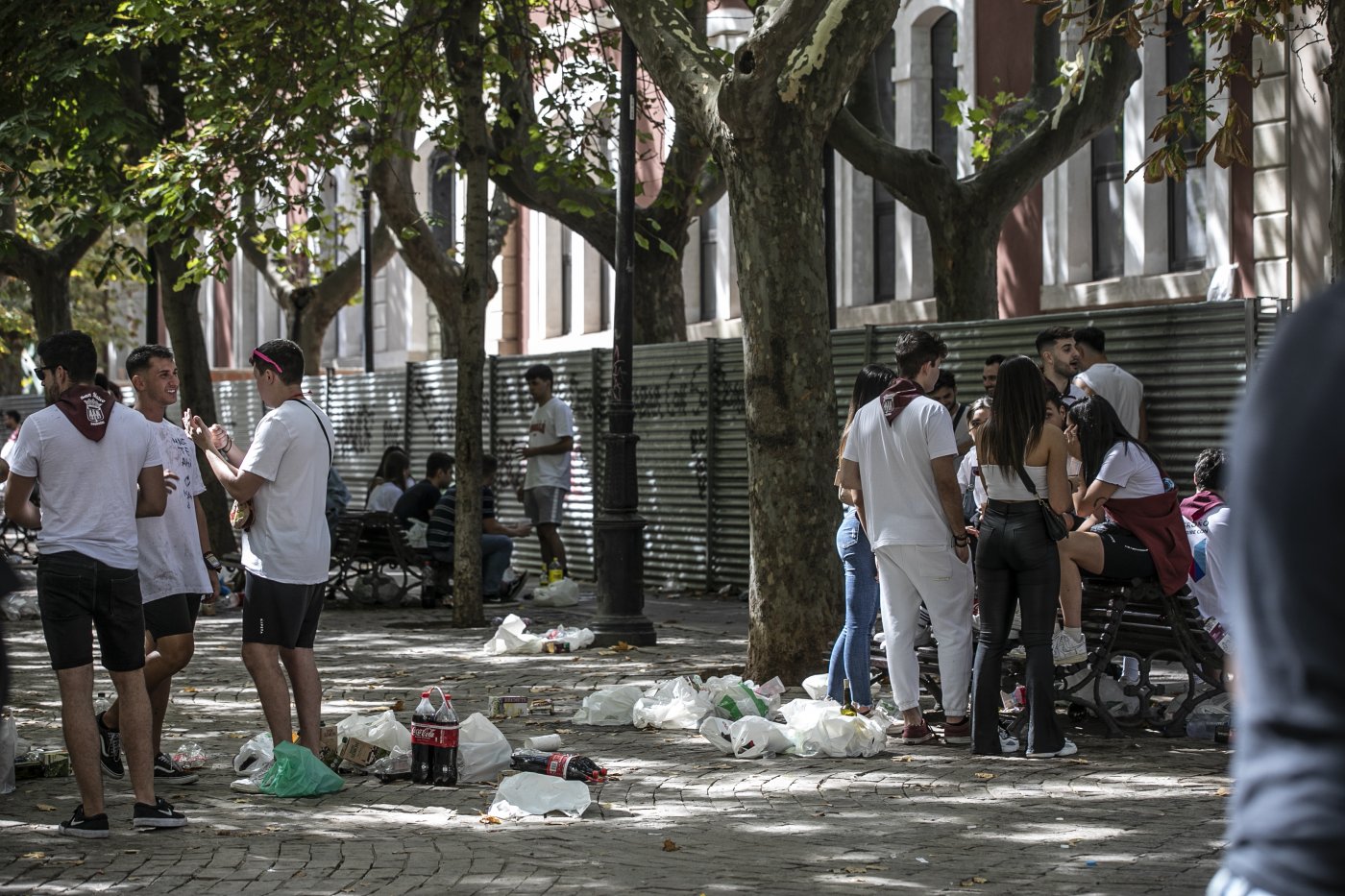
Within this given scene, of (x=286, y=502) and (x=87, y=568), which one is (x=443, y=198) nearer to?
(x=286, y=502)

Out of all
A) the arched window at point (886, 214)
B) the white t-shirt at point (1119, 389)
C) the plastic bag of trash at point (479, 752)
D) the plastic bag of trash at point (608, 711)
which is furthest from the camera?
the arched window at point (886, 214)

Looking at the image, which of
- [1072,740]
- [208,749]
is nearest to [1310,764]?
[1072,740]

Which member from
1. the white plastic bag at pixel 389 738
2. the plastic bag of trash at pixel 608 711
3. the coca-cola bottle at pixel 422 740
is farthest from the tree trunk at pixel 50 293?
the coca-cola bottle at pixel 422 740

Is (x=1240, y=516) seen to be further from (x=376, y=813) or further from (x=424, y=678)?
(x=424, y=678)

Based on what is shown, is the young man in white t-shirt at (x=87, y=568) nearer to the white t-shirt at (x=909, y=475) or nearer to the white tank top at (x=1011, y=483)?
the white t-shirt at (x=909, y=475)

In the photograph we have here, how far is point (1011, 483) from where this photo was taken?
28.1ft

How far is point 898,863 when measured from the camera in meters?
6.46

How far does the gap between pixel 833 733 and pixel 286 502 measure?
2764 millimetres

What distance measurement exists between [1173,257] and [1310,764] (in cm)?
2003

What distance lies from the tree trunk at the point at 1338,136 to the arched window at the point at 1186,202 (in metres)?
11.0

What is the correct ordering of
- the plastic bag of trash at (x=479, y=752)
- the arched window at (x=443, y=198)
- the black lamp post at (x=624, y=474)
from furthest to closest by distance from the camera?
1. the arched window at (x=443, y=198)
2. the black lamp post at (x=624, y=474)
3. the plastic bag of trash at (x=479, y=752)

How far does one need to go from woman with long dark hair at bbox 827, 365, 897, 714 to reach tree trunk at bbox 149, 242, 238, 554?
12309mm

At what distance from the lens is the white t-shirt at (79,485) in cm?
714

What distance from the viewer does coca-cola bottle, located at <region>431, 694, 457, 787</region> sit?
8.02m
